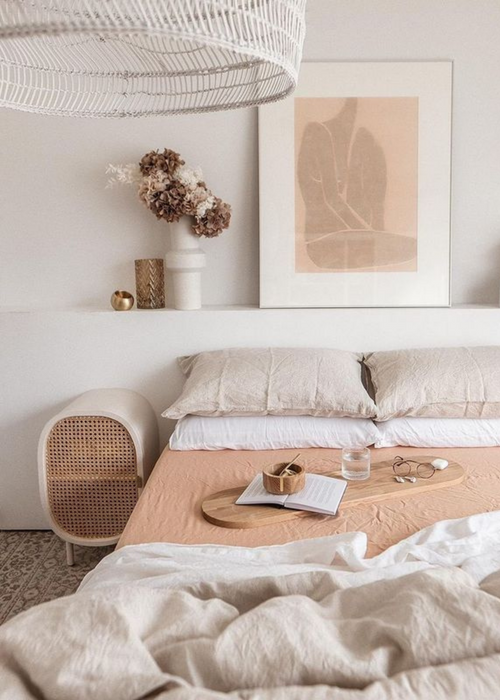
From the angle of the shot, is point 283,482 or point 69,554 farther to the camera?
point 69,554

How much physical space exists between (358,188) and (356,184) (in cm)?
2

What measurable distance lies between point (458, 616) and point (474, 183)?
2.36m

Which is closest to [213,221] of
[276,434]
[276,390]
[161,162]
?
[161,162]

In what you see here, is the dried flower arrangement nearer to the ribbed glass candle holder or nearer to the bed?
Result: the ribbed glass candle holder

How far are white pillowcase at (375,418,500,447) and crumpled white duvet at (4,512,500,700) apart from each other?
119cm

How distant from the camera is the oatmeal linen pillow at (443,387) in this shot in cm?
249

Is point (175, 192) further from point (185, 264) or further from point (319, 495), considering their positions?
point (319, 495)

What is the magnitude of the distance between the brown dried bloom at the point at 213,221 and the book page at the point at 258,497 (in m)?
1.23

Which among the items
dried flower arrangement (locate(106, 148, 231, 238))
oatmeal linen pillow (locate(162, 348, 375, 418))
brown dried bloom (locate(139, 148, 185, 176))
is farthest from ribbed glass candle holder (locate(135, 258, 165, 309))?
oatmeal linen pillow (locate(162, 348, 375, 418))

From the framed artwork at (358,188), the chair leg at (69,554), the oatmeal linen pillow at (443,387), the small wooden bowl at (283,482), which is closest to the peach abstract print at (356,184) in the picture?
the framed artwork at (358,188)

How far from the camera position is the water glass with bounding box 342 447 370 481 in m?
2.12

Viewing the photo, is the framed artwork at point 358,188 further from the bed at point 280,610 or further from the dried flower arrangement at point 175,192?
the bed at point 280,610

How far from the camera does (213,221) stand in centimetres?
285

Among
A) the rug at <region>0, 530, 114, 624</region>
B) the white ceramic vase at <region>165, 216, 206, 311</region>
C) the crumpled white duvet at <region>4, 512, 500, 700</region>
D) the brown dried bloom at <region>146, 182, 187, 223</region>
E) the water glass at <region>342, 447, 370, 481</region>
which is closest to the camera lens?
the crumpled white duvet at <region>4, 512, 500, 700</region>
